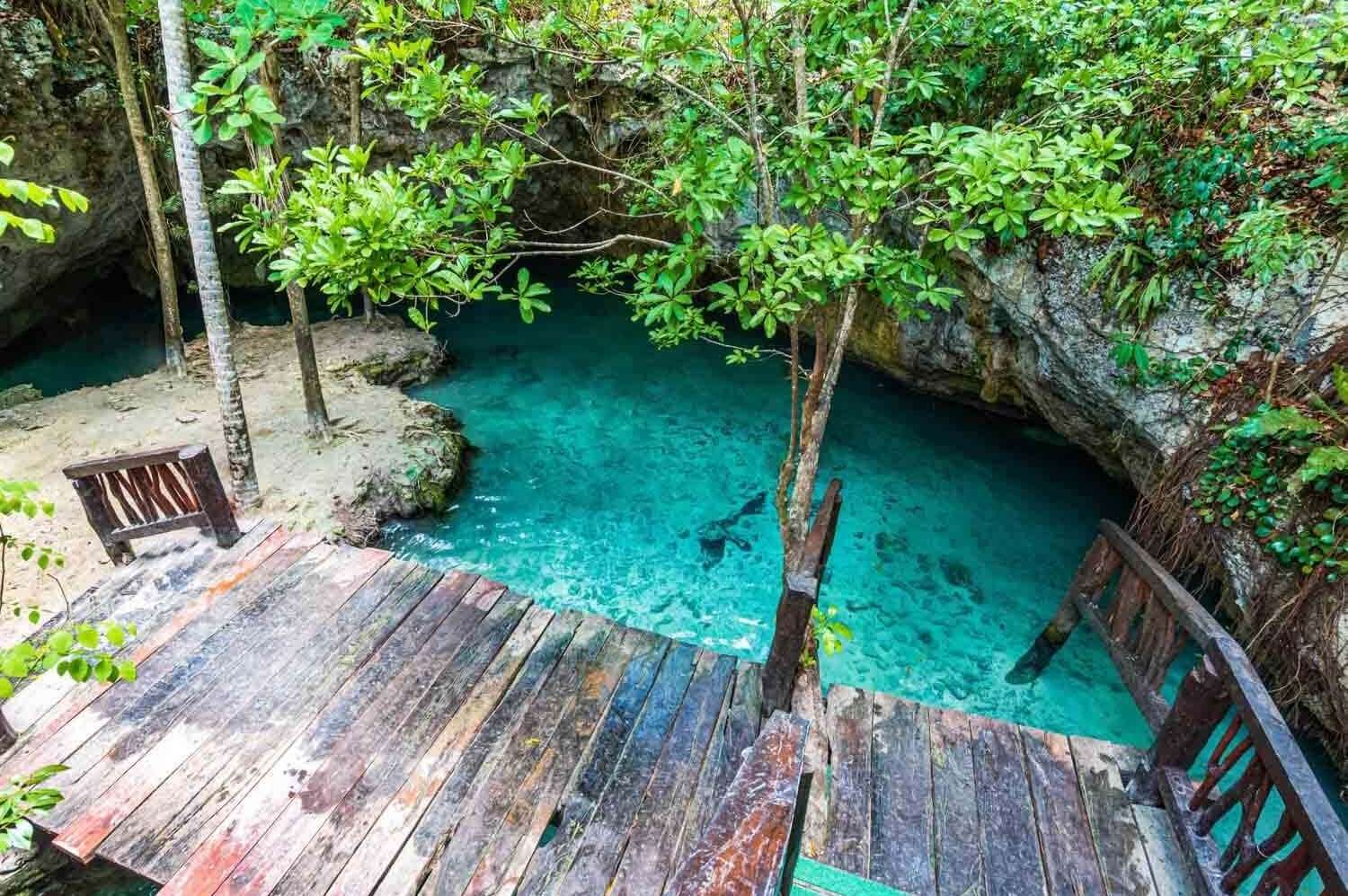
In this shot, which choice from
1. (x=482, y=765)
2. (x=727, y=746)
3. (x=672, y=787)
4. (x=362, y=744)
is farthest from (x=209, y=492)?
(x=727, y=746)

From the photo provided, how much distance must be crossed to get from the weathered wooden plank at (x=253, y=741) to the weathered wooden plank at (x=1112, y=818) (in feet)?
13.3

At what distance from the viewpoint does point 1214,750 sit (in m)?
3.05

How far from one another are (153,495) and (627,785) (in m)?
3.99

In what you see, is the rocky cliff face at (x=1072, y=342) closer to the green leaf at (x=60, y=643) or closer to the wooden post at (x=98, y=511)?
the green leaf at (x=60, y=643)

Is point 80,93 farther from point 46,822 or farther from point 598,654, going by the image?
point 598,654

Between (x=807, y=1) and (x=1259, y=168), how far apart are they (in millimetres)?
3921

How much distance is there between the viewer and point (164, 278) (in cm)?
863

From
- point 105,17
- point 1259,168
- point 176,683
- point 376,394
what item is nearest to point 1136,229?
point 1259,168

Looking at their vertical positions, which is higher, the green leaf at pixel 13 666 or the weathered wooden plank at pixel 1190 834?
the green leaf at pixel 13 666

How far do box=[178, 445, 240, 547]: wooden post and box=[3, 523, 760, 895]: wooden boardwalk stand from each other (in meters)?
0.27

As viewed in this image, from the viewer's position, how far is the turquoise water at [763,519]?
597cm

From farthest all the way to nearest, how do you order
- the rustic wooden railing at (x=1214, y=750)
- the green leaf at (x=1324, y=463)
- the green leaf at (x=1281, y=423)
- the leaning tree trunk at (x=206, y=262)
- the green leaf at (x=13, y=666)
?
the leaning tree trunk at (x=206, y=262) < the green leaf at (x=1281, y=423) < the green leaf at (x=1324, y=463) < the rustic wooden railing at (x=1214, y=750) < the green leaf at (x=13, y=666)

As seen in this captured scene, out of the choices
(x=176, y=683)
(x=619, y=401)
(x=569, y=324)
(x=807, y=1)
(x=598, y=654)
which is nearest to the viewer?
(x=807, y=1)

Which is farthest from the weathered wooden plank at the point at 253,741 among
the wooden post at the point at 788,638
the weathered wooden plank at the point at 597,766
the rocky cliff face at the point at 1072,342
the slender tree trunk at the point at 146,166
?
the slender tree trunk at the point at 146,166
